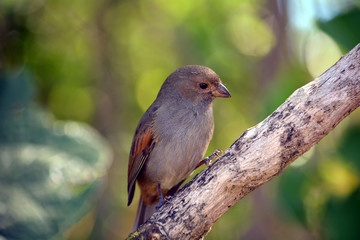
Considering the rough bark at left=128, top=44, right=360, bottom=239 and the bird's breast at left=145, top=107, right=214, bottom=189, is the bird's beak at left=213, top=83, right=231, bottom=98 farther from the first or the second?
the rough bark at left=128, top=44, right=360, bottom=239

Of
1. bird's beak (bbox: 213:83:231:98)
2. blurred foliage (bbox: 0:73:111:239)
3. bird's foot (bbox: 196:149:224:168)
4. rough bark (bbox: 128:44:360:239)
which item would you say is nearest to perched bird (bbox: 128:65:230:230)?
bird's beak (bbox: 213:83:231:98)

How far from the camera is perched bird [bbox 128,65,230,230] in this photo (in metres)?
4.29

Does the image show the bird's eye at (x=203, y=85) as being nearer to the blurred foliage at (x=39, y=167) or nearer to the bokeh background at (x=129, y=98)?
the bokeh background at (x=129, y=98)

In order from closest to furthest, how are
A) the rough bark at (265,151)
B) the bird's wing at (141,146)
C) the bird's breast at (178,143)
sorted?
the rough bark at (265,151)
the bird's breast at (178,143)
the bird's wing at (141,146)

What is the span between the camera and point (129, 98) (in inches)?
290

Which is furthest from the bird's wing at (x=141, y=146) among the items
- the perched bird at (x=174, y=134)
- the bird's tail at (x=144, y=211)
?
the bird's tail at (x=144, y=211)

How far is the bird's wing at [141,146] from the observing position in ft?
14.6

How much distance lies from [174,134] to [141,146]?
409 mm

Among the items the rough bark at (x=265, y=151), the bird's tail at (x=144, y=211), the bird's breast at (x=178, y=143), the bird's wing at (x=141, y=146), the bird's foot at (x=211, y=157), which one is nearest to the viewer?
the rough bark at (x=265, y=151)

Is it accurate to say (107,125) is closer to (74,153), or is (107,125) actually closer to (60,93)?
(60,93)

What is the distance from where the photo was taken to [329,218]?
4875mm

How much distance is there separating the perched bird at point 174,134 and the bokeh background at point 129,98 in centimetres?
69

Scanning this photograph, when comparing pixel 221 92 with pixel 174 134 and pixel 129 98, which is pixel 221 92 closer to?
pixel 174 134

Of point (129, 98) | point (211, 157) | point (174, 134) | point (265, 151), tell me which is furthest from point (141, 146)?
point (129, 98)
